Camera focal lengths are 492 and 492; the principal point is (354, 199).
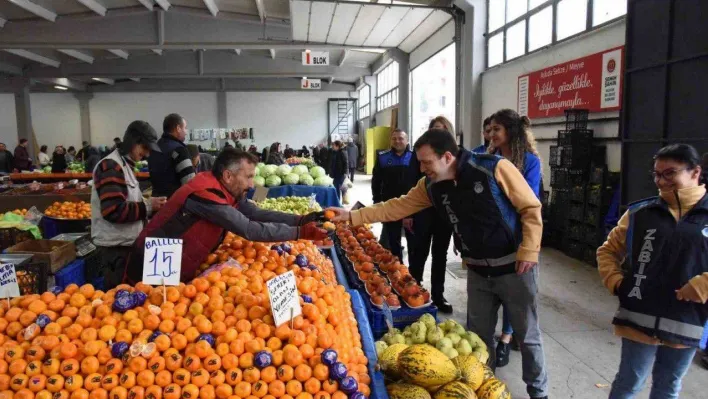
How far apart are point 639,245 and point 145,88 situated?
27.4 metres

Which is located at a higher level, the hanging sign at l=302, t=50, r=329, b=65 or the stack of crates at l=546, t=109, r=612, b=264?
the hanging sign at l=302, t=50, r=329, b=65

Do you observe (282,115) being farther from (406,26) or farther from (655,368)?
(655,368)

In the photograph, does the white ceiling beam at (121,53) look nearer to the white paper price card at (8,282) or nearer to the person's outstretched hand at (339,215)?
the person's outstretched hand at (339,215)

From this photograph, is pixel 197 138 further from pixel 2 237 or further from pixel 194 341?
pixel 194 341

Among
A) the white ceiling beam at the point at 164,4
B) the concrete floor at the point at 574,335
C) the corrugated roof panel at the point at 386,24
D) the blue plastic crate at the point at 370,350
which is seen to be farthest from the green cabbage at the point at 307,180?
the white ceiling beam at the point at 164,4

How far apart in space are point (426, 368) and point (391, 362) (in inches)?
10.1

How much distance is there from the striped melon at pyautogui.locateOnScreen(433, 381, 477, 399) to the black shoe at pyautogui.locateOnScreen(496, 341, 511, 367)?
157cm

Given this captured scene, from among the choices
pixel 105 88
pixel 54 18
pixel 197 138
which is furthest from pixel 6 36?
pixel 105 88

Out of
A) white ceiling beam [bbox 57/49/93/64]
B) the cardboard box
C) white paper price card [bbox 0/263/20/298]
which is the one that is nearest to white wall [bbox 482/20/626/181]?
the cardboard box

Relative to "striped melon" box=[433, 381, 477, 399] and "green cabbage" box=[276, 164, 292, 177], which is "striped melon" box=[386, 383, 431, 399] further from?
"green cabbage" box=[276, 164, 292, 177]

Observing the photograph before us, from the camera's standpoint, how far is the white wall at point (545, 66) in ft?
21.1

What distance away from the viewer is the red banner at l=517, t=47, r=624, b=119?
251 inches

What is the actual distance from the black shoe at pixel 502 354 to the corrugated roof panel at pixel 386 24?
30.0 feet

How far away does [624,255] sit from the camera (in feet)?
7.74
